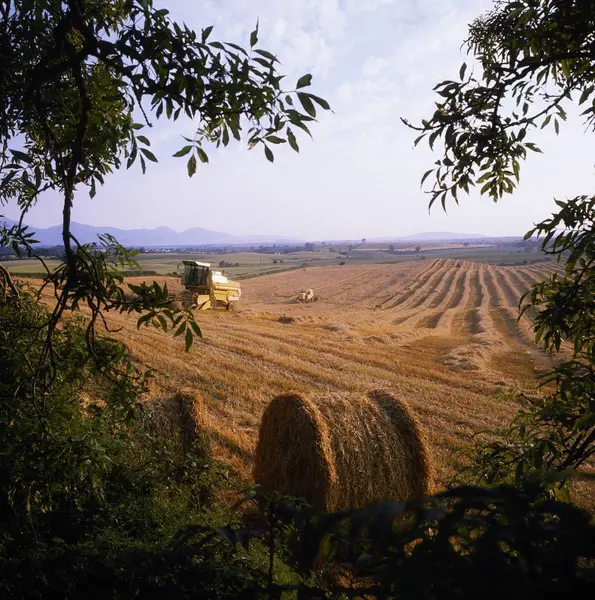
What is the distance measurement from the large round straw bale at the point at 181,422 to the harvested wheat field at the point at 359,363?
36.7 inches

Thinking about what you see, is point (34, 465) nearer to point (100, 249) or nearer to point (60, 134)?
point (100, 249)

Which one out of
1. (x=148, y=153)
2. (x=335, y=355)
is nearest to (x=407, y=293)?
(x=335, y=355)

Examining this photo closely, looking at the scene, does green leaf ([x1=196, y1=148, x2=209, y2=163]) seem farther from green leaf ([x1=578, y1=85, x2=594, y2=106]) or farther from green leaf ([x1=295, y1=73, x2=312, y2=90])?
green leaf ([x1=578, y1=85, x2=594, y2=106])

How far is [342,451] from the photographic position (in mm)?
5590

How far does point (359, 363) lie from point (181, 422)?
393 inches

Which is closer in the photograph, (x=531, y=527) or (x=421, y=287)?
(x=531, y=527)

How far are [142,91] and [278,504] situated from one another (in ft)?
5.67

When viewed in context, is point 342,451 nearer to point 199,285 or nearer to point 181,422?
point 181,422

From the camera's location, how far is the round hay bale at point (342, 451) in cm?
541

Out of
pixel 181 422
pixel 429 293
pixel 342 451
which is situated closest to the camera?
pixel 342 451

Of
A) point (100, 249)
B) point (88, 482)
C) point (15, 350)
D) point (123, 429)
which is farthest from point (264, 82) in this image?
point (123, 429)

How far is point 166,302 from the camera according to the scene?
2045 mm

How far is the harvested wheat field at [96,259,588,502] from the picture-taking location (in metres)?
8.96

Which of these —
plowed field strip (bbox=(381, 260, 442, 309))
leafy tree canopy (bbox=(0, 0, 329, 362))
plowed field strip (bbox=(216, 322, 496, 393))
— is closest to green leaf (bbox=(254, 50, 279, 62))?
leafy tree canopy (bbox=(0, 0, 329, 362))
